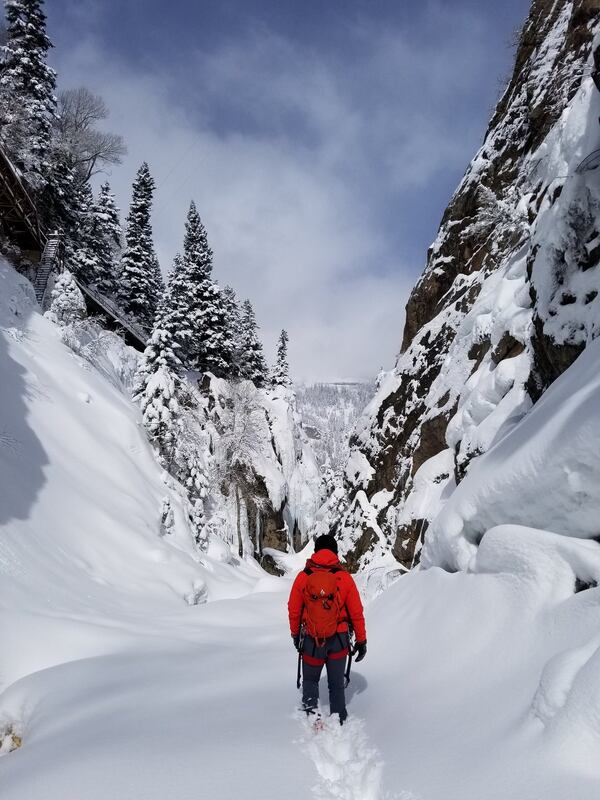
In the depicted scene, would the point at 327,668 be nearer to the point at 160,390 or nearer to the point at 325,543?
the point at 325,543

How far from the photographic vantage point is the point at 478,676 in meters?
3.46

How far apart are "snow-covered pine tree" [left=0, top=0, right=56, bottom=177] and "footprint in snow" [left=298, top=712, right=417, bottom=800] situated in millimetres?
26051

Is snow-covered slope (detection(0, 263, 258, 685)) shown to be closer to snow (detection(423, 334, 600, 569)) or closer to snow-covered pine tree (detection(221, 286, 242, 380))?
snow (detection(423, 334, 600, 569))

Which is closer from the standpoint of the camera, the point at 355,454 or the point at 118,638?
the point at 118,638

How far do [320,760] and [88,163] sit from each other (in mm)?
37269

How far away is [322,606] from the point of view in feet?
13.7

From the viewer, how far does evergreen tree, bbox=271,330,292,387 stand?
44406mm

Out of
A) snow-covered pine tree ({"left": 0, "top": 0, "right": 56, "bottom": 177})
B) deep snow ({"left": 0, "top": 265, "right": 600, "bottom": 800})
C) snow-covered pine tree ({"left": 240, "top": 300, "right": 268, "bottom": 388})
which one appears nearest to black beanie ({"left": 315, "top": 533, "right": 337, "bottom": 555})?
deep snow ({"left": 0, "top": 265, "right": 600, "bottom": 800})

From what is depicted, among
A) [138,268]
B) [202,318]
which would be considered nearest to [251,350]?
[202,318]

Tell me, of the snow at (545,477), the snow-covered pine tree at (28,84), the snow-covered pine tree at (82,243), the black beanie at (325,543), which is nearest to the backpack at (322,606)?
the black beanie at (325,543)

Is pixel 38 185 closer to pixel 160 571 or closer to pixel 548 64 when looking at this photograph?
pixel 160 571

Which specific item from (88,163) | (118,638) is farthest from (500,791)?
(88,163)

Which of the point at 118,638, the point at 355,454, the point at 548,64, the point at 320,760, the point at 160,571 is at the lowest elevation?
the point at 160,571

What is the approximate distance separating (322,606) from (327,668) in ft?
1.89
